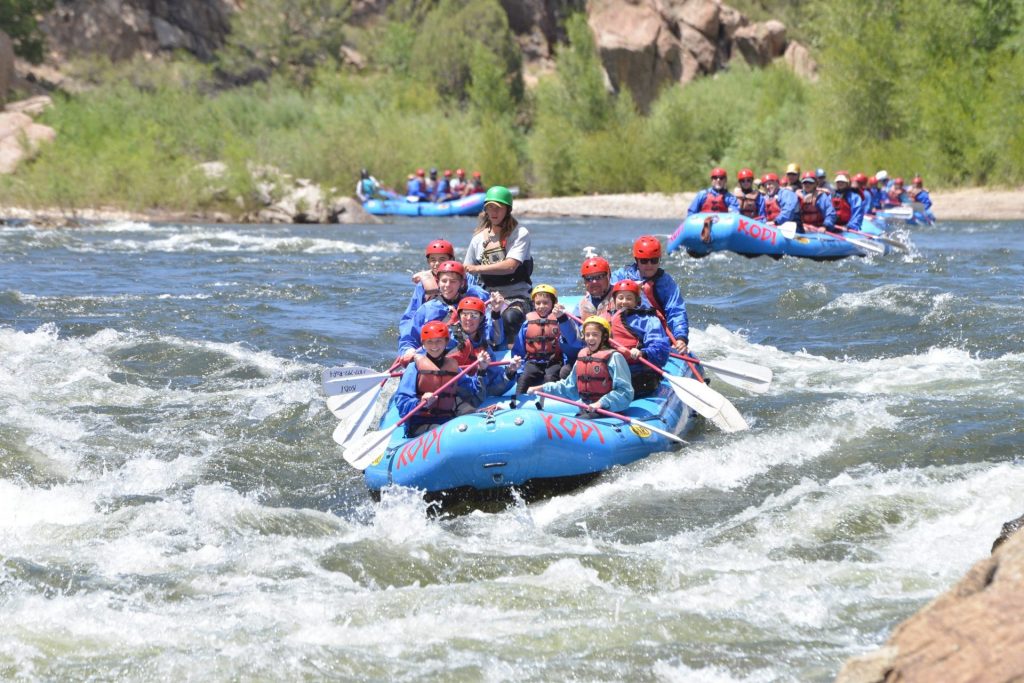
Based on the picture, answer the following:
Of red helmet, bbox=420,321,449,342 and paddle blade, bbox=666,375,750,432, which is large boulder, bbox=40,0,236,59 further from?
paddle blade, bbox=666,375,750,432

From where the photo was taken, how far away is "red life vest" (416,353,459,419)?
24.4 ft

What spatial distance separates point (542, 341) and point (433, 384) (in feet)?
2.76

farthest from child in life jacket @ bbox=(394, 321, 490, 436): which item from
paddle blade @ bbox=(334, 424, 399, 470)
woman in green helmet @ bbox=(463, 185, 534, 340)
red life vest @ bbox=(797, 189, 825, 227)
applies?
red life vest @ bbox=(797, 189, 825, 227)

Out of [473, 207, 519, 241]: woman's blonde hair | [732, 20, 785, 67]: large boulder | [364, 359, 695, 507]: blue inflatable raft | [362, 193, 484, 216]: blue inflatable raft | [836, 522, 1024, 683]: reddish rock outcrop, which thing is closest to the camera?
[836, 522, 1024, 683]: reddish rock outcrop

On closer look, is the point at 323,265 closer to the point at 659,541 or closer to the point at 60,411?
the point at 60,411

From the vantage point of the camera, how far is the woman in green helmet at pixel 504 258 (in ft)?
28.0

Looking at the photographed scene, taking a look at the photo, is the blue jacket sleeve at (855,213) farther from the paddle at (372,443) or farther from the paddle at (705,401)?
the paddle at (372,443)

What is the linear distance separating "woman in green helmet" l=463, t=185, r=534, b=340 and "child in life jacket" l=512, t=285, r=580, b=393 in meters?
0.58

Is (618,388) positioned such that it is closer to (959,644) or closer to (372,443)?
(372,443)

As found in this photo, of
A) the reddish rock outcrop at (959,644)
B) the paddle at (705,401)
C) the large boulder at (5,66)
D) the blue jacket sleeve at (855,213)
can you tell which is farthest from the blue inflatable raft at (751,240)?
the large boulder at (5,66)

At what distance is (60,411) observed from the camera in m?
8.95

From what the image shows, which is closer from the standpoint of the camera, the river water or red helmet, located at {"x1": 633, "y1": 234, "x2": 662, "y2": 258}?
the river water

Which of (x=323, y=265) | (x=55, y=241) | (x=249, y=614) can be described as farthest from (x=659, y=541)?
(x=55, y=241)

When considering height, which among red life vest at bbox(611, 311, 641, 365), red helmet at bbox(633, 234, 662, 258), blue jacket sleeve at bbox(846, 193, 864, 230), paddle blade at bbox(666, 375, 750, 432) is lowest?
blue jacket sleeve at bbox(846, 193, 864, 230)
